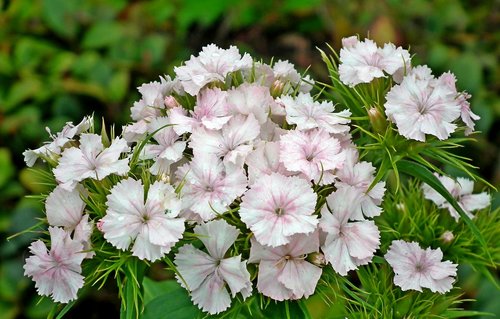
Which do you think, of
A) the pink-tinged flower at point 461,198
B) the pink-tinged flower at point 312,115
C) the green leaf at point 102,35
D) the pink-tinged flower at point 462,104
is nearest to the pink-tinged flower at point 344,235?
the pink-tinged flower at point 312,115

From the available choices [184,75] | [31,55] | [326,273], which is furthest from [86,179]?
[31,55]

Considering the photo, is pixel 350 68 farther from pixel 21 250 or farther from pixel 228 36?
pixel 228 36

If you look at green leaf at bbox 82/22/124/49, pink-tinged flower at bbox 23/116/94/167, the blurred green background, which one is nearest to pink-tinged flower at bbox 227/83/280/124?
pink-tinged flower at bbox 23/116/94/167

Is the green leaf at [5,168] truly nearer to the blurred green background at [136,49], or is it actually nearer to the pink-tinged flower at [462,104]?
the blurred green background at [136,49]

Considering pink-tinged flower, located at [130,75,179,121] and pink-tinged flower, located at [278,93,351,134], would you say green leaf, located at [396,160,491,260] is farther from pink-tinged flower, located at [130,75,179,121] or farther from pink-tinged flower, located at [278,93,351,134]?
pink-tinged flower, located at [130,75,179,121]

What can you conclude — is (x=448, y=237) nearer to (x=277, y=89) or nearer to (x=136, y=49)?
(x=277, y=89)

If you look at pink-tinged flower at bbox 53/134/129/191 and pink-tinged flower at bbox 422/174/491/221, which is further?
pink-tinged flower at bbox 422/174/491/221
